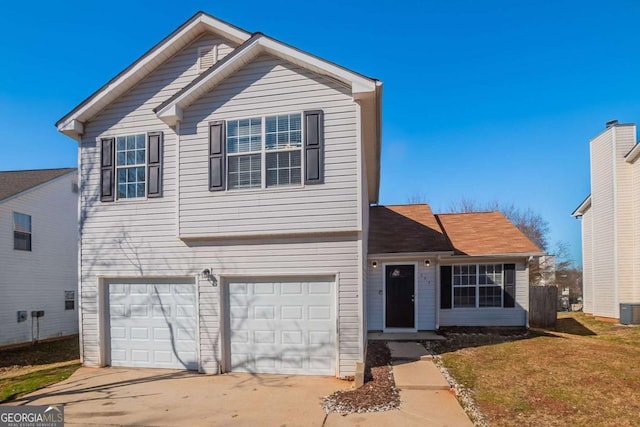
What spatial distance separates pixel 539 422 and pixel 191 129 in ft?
27.1

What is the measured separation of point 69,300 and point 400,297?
13.7 m

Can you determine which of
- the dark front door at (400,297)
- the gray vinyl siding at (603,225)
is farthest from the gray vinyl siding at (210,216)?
the gray vinyl siding at (603,225)

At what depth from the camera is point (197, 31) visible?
847 cm

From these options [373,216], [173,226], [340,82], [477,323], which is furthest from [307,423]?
[373,216]

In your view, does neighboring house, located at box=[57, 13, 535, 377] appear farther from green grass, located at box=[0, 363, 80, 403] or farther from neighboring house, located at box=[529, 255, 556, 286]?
neighboring house, located at box=[529, 255, 556, 286]

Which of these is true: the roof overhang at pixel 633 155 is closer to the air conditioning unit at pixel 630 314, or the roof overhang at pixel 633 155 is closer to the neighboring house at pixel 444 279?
the air conditioning unit at pixel 630 314

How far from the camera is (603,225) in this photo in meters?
16.3

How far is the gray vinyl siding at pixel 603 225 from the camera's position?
15.6 metres

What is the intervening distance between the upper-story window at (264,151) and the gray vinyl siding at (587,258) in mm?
17522

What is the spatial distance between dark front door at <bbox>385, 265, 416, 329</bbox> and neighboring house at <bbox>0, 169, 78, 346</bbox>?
41.7 ft

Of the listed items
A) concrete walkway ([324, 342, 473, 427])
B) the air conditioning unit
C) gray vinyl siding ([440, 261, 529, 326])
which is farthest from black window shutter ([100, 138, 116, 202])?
the air conditioning unit

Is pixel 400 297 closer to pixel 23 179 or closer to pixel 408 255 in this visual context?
pixel 408 255

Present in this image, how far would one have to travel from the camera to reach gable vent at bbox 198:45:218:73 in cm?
854

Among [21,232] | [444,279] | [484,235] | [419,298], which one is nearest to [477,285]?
[444,279]
